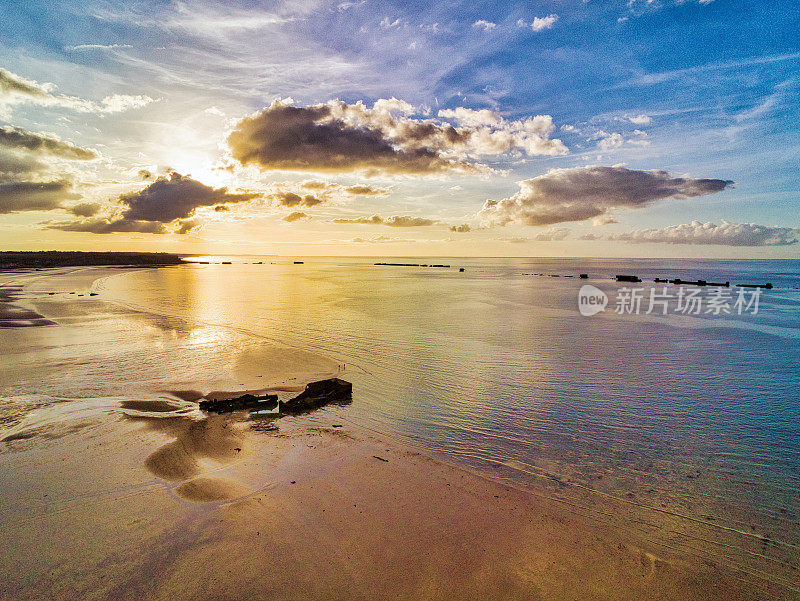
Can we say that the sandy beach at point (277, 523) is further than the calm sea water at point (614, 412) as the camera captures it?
No

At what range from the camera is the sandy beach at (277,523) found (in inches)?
233

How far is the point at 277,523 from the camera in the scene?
7.09 meters

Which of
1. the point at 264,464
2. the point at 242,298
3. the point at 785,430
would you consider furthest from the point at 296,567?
the point at 242,298

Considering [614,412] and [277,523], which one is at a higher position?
[277,523]

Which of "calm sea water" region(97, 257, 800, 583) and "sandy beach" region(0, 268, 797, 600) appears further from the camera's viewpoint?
"calm sea water" region(97, 257, 800, 583)

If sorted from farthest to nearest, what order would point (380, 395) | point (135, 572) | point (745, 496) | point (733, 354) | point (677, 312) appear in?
point (677, 312) → point (733, 354) → point (380, 395) → point (745, 496) → point (135, 572)

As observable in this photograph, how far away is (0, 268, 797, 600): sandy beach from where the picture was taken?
233 inches

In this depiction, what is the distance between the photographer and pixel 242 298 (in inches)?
1897

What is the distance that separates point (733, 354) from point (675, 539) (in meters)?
21.1

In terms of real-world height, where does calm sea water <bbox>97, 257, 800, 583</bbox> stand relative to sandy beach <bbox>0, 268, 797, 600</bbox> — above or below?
below

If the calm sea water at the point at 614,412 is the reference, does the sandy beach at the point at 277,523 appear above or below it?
above

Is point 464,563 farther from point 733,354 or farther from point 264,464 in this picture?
point 733,354

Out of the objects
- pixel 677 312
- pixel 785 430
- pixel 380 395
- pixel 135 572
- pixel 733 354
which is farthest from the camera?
pixel 677 312

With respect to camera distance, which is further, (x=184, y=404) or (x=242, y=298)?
(x=242, y=298)
